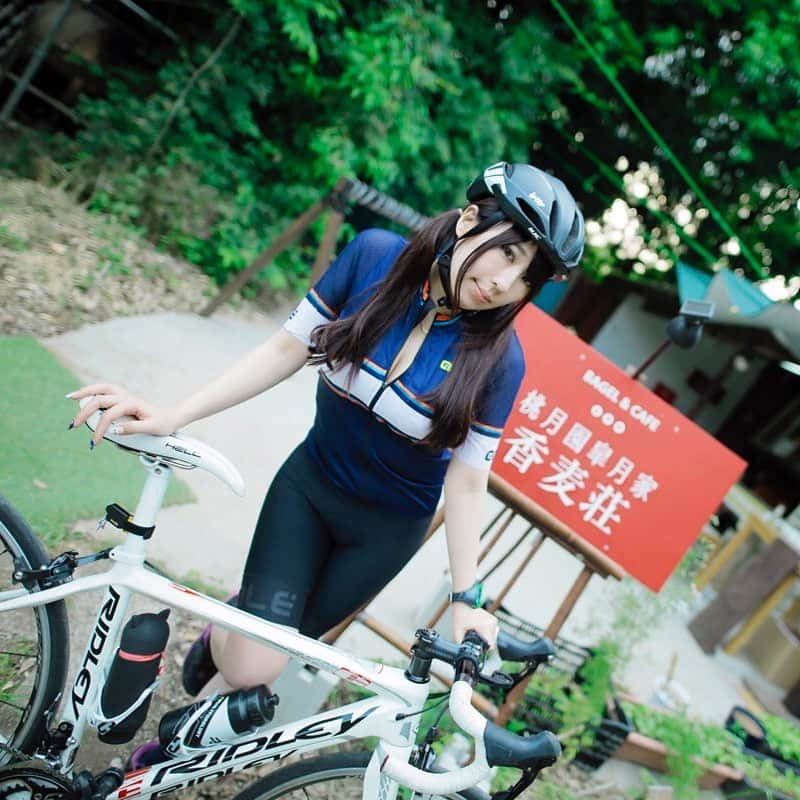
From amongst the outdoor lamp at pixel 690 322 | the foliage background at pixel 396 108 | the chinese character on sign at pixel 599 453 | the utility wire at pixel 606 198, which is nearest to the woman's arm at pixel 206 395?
the chinese character on sign at pixel 599 453

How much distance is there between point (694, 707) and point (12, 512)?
4.34 metres

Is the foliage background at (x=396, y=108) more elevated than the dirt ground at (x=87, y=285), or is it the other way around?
the foliage background at (x=396, y=108)

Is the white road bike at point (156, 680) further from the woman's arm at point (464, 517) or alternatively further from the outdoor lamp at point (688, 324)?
the outdoor lamp at point (688, 324)

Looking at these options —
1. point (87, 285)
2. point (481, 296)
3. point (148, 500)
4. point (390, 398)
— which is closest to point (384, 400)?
point (390, 398)

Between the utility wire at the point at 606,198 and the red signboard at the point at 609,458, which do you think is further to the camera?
the utility wire at the point at 606,198

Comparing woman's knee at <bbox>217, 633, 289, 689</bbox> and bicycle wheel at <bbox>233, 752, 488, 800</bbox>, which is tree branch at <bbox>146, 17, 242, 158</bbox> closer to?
woman's knee at <bbox>217, 633, 289, 689</bbox>

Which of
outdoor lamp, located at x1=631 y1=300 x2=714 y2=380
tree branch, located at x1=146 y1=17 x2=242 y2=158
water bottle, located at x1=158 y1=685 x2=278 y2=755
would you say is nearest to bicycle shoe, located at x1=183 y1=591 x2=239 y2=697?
water bottle, located at x1=158 y1=685 x2=278 y2=755

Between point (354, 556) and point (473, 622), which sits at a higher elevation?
point (473, 622)

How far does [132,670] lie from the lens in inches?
55.4

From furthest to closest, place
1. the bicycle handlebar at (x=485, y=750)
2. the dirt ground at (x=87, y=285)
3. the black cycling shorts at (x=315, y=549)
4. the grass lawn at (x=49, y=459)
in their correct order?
the grass lawn at (x=49, y=459), the dirt ground at (x=87, y=285), the black cycling shorts at (x=315, y=549), the bicycle handlebar at (x=485, y=750)

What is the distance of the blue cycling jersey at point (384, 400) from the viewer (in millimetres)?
1508

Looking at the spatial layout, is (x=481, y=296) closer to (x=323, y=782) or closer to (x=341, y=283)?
(x=341, y=283)

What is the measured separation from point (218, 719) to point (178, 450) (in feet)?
2.28

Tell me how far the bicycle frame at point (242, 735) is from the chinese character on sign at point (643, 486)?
1.42 metres
